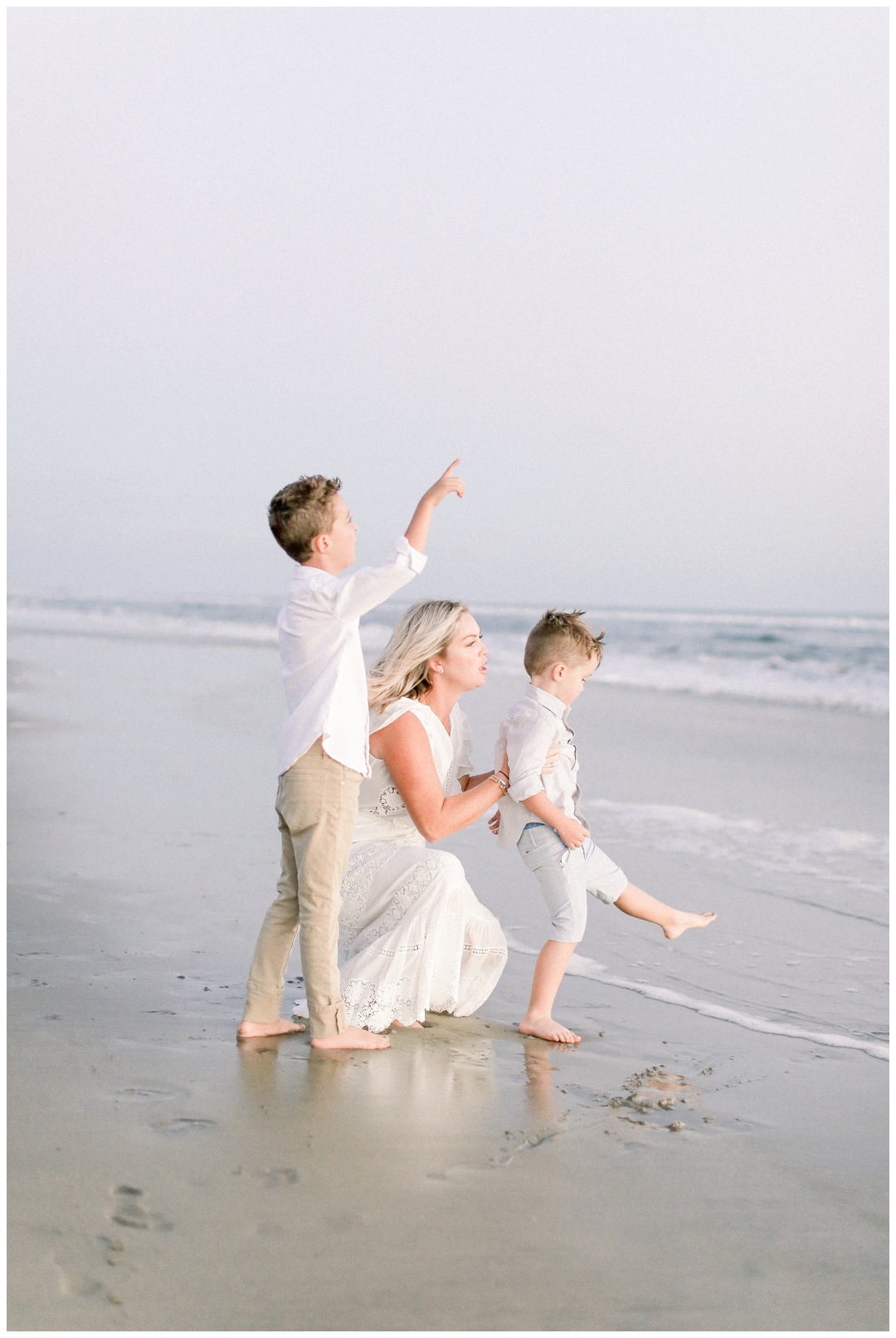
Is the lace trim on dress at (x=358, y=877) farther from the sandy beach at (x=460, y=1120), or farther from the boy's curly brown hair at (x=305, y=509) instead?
the boy's curly brown hair at (x=305, y=509)

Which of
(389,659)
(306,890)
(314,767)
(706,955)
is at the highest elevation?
(389,659)

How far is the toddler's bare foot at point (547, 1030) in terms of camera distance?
353cm

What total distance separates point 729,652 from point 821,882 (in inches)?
709

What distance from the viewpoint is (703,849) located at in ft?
20.5

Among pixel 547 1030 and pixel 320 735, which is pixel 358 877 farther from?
pixel 547 1030

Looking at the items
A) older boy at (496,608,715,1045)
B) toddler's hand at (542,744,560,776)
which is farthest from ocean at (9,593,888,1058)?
toddler's hand at (542,744,560,776)

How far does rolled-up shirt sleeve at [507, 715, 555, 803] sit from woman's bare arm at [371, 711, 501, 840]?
0.07 m

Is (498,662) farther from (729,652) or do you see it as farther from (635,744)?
(635,744)

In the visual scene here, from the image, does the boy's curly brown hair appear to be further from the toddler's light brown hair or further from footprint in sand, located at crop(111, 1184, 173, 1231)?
footprint in sand, located at crop(111, 1184, 173, 1231)

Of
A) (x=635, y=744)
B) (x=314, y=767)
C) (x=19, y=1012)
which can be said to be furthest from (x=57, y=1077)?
(x=635, y=744)

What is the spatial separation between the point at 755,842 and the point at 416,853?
3.30m

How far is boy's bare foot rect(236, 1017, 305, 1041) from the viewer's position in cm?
338

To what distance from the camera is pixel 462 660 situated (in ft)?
12.5

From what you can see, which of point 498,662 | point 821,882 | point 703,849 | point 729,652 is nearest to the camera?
point 821,882
